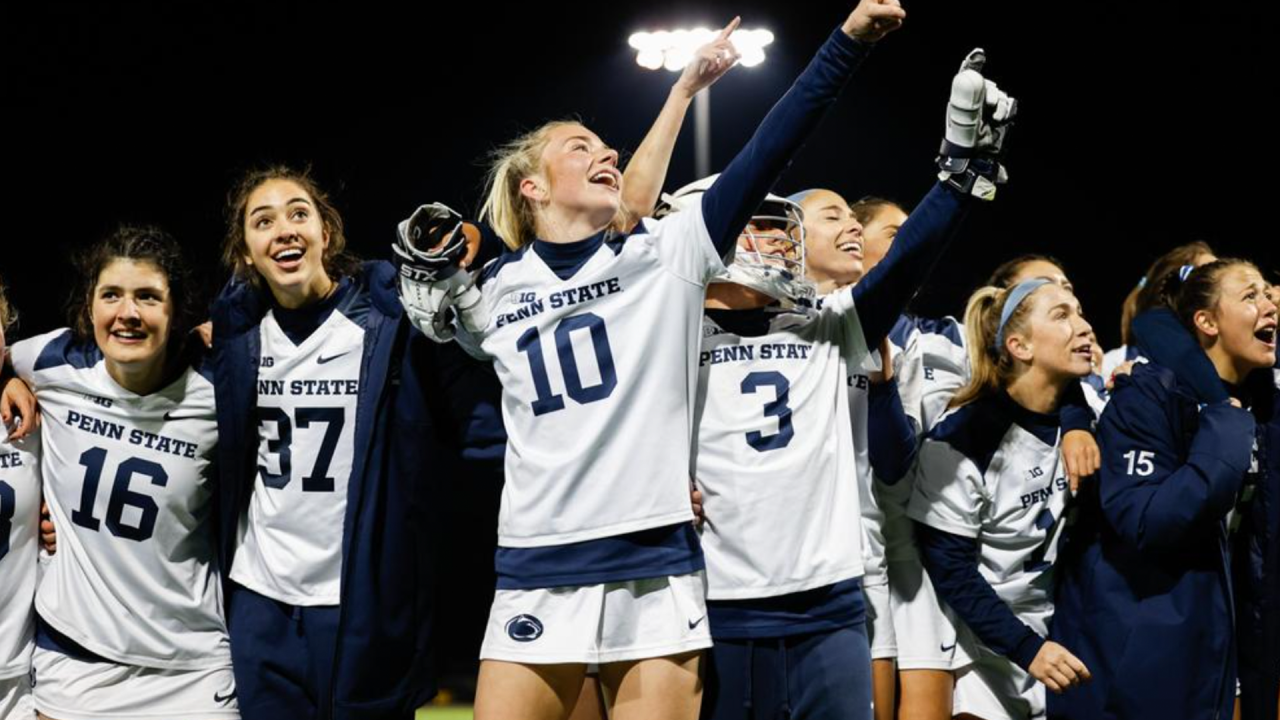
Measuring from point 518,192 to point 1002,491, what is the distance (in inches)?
57.3

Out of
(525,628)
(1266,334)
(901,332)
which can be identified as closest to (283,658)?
(525,628)

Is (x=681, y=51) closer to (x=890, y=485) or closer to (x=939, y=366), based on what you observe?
(x=939, y=366)

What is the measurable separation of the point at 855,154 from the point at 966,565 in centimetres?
833

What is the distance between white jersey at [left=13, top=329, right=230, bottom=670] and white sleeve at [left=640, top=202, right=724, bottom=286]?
1.30 meters

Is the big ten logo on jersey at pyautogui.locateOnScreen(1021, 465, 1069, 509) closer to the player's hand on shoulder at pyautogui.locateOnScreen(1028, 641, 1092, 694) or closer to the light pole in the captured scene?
the player's hand on shoulder at pyautogui.locateOnScreen(1028, 641, 1092, 694)

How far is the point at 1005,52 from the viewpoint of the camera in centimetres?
1012

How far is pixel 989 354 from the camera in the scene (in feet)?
12.0

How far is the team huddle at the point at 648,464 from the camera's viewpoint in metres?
2.58

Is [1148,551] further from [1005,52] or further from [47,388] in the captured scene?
[1005,52]

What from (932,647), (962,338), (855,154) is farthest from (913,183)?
(932,647)

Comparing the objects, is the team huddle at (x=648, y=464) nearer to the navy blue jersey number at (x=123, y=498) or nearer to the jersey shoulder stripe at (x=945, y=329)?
the navy blue jersey number at (x=123, y=498)

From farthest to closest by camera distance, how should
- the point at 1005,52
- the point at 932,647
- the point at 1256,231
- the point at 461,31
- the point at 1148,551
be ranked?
the point at 461,31 → the point at 1005,52 → the point at 1256,231 → the point at 932,647 → the point at 1148,551

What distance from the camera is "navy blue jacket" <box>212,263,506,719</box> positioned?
3047 mm

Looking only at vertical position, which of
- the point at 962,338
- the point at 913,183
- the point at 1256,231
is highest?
the point at 913,183
